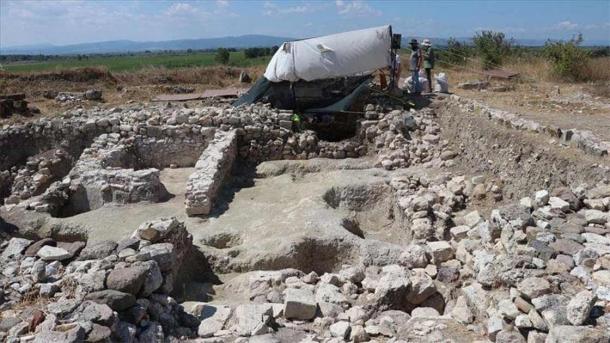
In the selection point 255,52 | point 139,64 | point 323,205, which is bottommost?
point 323,205

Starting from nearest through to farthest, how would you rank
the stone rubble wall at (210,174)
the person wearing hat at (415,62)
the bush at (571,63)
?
the stone rubble wall at (210,174) < the person wearing hat at (415,62) < the bush at (571,63)

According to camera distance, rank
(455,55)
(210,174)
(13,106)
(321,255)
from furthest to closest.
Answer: (455,55) → (13,106) → (210,174) → (321,255)

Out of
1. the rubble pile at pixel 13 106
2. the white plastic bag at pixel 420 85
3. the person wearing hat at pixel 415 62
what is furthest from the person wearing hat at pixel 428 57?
the rubble pile at pixel 13 106

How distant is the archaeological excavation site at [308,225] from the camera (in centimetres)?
462

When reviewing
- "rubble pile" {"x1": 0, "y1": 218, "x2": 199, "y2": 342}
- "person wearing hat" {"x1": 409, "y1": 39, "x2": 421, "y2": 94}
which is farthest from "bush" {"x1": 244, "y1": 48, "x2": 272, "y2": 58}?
"rubble pile" {"x1": 0, "y1": 218, "x2": 199, "y2": 342}

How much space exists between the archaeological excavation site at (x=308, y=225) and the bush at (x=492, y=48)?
7.34 metres

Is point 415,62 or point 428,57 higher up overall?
point 428,57

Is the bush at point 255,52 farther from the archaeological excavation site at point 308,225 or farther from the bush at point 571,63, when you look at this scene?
the archaeological excavation site at point 308,225

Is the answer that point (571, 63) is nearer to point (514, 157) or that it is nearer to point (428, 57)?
point (428, 57)

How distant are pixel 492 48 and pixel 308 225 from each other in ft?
49.3

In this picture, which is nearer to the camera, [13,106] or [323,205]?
[323,205]

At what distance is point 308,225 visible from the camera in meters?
7.54

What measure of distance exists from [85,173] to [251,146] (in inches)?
142

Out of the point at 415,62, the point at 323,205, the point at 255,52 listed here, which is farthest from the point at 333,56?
the point at 255,52
